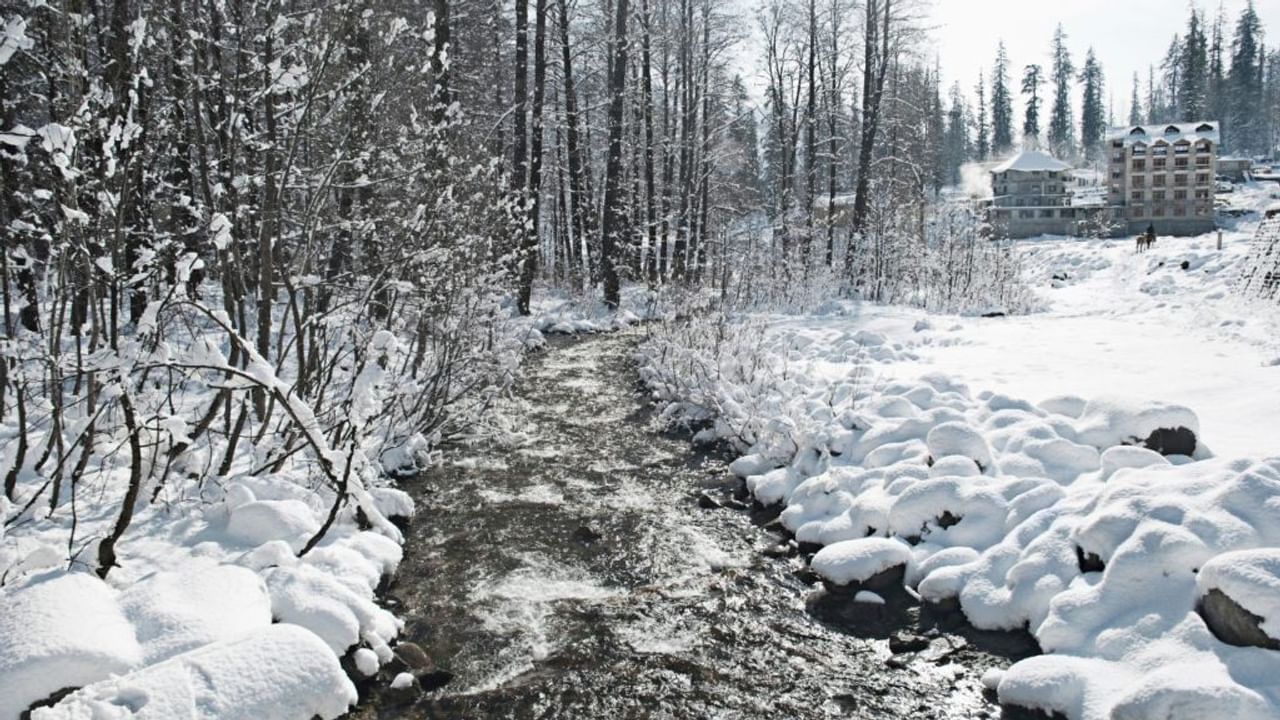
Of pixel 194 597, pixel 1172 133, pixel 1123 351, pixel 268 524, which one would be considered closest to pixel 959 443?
pixel 1123 351

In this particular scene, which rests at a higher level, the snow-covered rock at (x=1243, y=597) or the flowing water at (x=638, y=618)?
the snow-covered rock at (x=1243, y=597)

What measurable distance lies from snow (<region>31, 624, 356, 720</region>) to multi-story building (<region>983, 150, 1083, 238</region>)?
53839 millimetres

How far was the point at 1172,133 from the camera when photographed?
45.1m

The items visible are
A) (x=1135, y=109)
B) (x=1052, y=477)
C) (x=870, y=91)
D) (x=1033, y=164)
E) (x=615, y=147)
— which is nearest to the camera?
(x=1052, y=477)

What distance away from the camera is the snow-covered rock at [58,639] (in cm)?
323

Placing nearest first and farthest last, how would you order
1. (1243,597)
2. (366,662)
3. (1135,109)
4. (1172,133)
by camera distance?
(1243,597) → (366,662) → (1172,133) → (1135,109)

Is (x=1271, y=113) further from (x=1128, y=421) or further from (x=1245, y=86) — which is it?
(x=1128, y=421)

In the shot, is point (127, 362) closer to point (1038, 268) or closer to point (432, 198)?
point (432, 198)

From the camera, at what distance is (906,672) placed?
4.47m

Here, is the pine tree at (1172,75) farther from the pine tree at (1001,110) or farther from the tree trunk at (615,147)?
the tree trunk at (615,147)

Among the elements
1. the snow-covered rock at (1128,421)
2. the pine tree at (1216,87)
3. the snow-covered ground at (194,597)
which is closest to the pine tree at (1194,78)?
the pine tree at (1216,87)

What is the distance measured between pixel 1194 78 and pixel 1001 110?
16077mm

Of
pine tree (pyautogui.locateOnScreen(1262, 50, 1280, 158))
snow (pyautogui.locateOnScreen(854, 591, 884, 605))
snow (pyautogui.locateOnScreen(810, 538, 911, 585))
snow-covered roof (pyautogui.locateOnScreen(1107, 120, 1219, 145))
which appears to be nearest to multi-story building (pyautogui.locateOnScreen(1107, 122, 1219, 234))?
snow-covered roof (pyautogui.locateOnScreen(1107, 120, 1219, 145))

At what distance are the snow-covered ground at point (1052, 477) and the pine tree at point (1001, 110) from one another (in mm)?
70488
